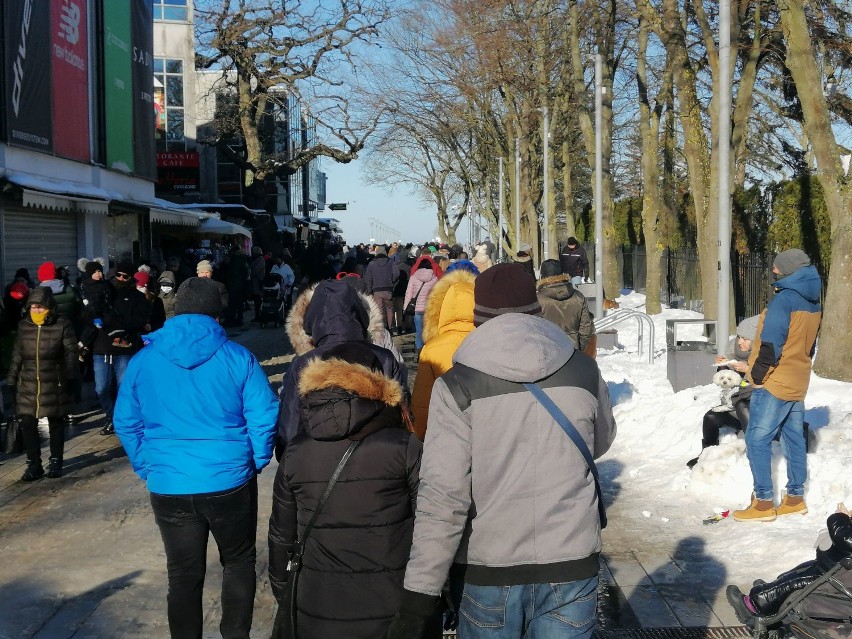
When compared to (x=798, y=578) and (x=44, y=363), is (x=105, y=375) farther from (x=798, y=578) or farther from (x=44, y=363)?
(x=798, y=578)

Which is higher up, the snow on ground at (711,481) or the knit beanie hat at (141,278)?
the knit beanie hat at (141,278)

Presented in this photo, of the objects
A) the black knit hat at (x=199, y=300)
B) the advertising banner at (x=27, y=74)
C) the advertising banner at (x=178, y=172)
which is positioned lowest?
the black knit hat at (x=199, y=300)

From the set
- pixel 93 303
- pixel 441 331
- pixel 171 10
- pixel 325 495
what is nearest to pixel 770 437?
pixel 441 331

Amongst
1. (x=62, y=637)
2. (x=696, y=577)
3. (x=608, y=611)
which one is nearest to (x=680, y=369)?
(x=696, y=577)

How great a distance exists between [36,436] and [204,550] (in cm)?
466

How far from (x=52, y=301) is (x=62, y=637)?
4201 millimetres

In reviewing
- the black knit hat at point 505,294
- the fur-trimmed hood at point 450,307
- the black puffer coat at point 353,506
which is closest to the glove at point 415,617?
the black puffer coat at point 353,506

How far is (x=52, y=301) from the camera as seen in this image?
28.9 feet

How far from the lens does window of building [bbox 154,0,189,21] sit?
150ft

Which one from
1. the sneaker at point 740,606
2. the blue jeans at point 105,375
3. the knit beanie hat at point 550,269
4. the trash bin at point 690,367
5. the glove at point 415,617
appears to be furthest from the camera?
the trash bin at point 690,367

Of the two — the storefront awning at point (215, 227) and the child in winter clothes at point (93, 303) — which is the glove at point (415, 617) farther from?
the storefront awning at point (215, 227)

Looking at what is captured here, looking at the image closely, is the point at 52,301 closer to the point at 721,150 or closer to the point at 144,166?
the point at 721,150

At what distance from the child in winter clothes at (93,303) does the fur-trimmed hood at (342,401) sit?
7538mm

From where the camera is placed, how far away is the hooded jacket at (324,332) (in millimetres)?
4434
